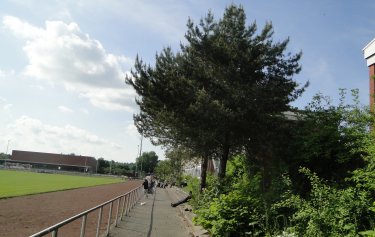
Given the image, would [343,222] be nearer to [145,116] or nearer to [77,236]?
[77,236]

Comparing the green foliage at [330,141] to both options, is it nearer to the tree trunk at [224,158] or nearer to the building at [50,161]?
the tree trunk at [224,158]

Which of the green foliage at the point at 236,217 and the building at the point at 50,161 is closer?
the green foliage at the point at 236,217

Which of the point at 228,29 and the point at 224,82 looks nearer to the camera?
the point at 224,82

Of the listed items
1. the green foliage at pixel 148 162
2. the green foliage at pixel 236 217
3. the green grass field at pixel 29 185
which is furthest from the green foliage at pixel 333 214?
the green foliage at pixel 148 162

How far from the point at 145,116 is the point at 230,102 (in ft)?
39.6

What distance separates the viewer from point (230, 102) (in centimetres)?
1731

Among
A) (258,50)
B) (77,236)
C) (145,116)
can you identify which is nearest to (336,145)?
(258,50)

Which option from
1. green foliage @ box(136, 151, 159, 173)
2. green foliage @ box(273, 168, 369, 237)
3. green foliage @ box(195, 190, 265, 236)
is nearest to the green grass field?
green foliage @ box(195, 190, 265, 236)

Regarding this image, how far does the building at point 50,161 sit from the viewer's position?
15400cm

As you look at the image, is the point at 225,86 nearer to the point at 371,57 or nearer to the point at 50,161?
the point at 371,57

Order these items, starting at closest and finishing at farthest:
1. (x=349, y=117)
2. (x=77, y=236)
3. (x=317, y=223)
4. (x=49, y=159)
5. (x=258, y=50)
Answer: (x=317, y=223)
(x=77, y=236)
(x=349, y=117)
(x=258, y=50)
(x=49, y=159)

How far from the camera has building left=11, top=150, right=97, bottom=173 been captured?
154 metres

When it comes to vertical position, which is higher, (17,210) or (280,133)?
(280,133)

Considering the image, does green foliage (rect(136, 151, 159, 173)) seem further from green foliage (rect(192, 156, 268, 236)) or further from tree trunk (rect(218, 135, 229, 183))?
green foliage (rect(192, 156, 268, 236))
